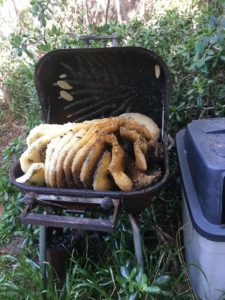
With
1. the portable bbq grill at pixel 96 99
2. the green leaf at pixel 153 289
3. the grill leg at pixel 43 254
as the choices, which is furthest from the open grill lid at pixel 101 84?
the green leaf at pixel 153 289

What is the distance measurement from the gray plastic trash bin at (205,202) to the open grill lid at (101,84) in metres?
0.27

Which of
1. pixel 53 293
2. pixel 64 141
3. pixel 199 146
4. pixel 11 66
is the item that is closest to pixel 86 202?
pixel 64 141

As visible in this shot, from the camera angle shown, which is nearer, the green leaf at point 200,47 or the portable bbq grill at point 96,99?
the portable bbq grill at point 96,99

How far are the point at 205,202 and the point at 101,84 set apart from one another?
1.03m

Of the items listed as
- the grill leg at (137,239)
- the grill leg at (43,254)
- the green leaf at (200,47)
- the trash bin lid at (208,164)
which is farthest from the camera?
the green leaf at (200,47)

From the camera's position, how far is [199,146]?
5.07ft

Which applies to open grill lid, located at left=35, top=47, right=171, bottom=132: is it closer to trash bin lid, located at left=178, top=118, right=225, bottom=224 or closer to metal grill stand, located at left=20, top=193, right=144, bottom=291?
trash bin lid, located at left=178, top=118, right=225, bottom=224

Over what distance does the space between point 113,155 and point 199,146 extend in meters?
0.39

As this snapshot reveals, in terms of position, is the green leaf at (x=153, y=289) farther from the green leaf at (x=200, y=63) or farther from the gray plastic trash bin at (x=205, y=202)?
the green leaf at (x=200, y=63)

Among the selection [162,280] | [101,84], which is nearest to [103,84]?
[101,84]

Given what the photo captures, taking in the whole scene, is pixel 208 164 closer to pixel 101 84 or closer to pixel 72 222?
pixel 72 222

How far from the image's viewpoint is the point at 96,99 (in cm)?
217

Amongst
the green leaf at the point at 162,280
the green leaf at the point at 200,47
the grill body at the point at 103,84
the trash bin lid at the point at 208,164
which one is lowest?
the green leaf at the point at 162,280

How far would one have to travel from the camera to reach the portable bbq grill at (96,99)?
1.47m
